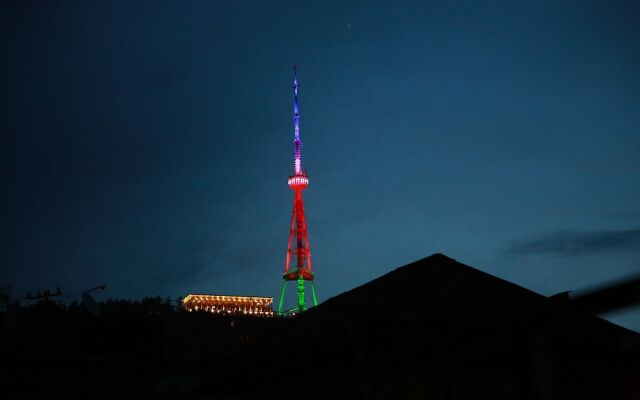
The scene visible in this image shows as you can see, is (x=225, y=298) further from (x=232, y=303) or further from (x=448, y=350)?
(x=448, y=350)

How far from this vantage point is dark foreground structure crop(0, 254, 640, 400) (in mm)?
3988

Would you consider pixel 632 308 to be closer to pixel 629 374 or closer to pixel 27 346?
pixel 629 374

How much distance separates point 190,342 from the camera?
2795 centimetres

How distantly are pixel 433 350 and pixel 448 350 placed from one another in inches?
5.5

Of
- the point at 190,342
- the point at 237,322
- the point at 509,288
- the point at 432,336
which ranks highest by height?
the point at 237,322

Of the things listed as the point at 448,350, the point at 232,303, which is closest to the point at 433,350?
the point at 448,350

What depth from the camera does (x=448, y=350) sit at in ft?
14.0

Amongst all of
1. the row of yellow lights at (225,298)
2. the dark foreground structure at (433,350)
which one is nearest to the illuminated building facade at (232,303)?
the row of yellow lights at (225,298)

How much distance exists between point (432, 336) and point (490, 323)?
1000mm

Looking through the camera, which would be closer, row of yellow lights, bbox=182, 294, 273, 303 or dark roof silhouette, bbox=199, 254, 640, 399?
dark roof silhouette, bbox=199, 254, 640, 399

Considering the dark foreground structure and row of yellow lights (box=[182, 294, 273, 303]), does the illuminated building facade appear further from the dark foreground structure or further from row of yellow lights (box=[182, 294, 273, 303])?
the dark foreground structure

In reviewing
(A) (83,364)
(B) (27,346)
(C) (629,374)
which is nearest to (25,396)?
(C) (629,374)

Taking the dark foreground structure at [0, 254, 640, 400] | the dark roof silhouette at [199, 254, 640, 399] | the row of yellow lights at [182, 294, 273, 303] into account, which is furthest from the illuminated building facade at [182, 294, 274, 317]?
the dark roof silhouette at [199, 254, 640, 399]

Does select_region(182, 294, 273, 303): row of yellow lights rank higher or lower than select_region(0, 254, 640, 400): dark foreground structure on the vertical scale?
higher
